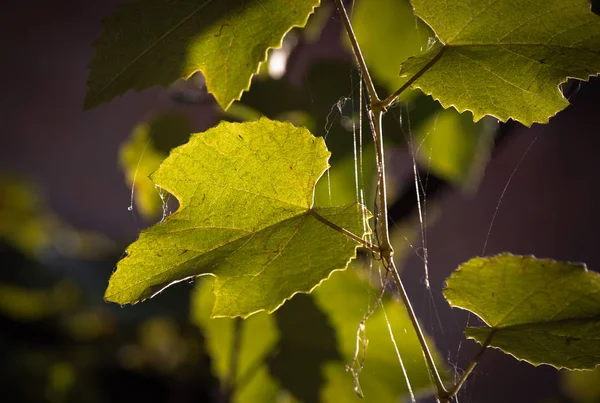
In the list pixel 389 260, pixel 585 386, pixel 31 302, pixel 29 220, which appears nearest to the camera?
pixel 389 260

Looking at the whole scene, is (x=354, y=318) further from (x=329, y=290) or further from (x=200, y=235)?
(x=200, y=235)

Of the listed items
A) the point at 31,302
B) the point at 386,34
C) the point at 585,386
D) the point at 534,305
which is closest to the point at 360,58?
the point at 534,305

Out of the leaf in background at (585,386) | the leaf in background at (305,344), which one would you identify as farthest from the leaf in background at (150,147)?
the leaf in background at (585,386)

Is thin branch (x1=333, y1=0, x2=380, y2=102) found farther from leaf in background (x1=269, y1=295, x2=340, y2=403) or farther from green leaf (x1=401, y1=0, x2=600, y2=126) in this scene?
leaf in background (x1=269, y1=295, x2=340, y2=403)

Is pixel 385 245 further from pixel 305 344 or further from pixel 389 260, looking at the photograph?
pixel 305 344

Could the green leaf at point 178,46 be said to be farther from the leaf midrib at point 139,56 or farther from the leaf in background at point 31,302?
the leaf in background at point 31,302

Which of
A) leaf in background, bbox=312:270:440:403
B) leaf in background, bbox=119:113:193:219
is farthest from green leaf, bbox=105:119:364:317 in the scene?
leaf in background, bbox=119:113:193:219

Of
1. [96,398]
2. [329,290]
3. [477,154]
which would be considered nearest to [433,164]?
[477,154]
